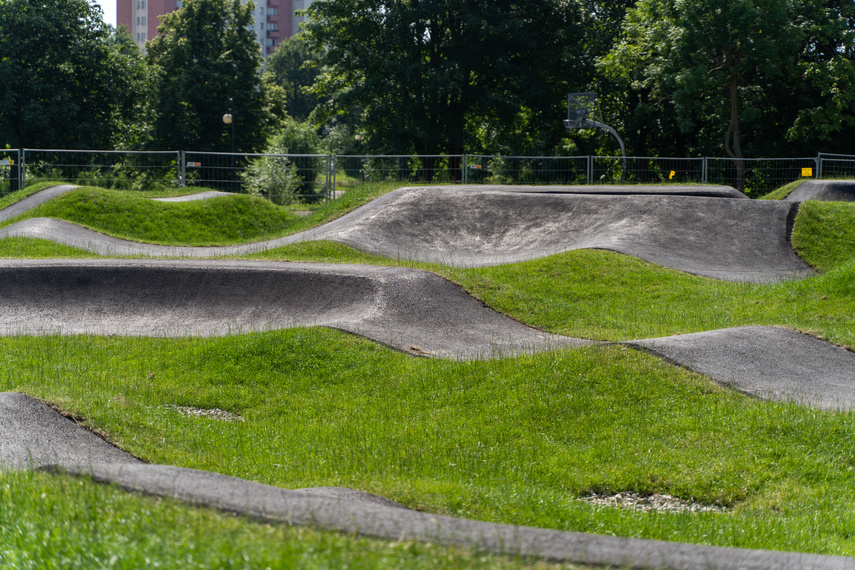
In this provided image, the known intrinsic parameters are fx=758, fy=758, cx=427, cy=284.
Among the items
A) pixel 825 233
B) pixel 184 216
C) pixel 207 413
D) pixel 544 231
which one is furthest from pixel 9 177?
pixel 825 233

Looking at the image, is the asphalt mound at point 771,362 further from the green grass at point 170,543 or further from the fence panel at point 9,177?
the fence panel at point 9,177

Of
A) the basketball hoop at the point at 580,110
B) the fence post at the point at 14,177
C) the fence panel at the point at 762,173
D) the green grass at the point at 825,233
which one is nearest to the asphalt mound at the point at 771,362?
the green grass at the point at 825,233

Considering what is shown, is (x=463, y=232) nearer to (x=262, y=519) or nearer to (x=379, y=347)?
(x=379, y=347)

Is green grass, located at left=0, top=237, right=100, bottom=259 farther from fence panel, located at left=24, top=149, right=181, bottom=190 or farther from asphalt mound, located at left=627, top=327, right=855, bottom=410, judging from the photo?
asphalt mound, located at left=627, top=327, right=855, bottom=410

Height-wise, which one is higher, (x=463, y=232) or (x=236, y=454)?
(x=463, y=232)

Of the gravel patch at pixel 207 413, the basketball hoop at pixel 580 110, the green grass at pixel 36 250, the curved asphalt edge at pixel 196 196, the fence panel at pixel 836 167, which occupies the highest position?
the basketball hoop at pixel 580 110

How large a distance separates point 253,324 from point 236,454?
5132 mm

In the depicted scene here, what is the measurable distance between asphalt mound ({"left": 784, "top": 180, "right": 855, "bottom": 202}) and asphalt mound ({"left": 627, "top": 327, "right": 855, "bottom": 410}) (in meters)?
15.1

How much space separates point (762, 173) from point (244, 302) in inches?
874

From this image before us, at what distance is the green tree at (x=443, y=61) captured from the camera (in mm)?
35406

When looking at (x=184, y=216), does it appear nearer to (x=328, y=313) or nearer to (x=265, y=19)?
(x=328, y=313)

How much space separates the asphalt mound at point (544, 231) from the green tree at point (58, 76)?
21.4m

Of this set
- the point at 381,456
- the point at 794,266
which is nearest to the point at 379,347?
the point at 381,456

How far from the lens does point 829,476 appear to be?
22.6ft
